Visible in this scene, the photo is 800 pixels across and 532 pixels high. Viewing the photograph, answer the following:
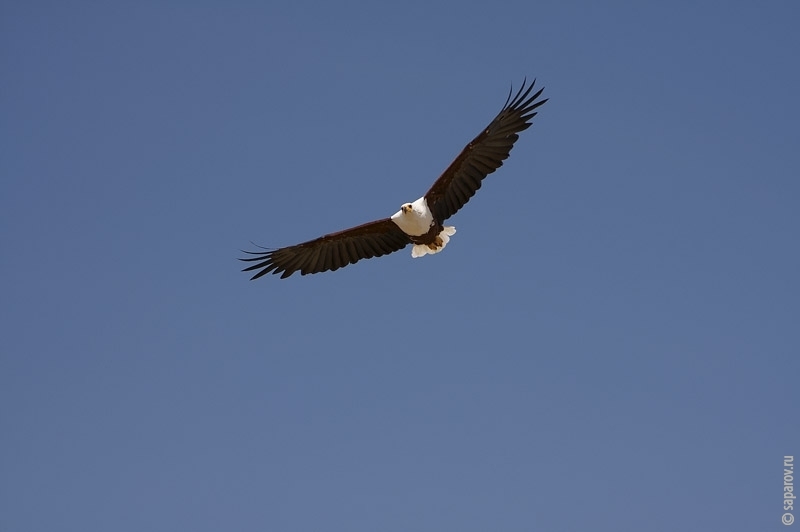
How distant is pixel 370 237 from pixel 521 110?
3291mm

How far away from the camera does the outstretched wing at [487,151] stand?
21.5 m

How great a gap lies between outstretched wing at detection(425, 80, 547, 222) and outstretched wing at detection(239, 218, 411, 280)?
112 centimetres

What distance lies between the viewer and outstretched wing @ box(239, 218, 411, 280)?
2233 cm

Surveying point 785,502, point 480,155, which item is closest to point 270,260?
point 480,155

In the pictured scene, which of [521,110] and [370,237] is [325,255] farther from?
[521,110]

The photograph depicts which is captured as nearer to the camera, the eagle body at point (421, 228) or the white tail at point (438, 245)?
the eagle body at point (421, 228)

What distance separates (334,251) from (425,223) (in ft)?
6.03

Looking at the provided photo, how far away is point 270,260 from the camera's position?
22.7 meters

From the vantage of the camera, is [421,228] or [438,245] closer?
[421,228]

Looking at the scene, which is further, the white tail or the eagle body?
the white tail

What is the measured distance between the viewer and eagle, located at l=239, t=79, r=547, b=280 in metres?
21.6

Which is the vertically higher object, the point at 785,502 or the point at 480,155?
the point at 480,155

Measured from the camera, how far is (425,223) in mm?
21703

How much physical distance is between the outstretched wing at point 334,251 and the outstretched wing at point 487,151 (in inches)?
44.0
